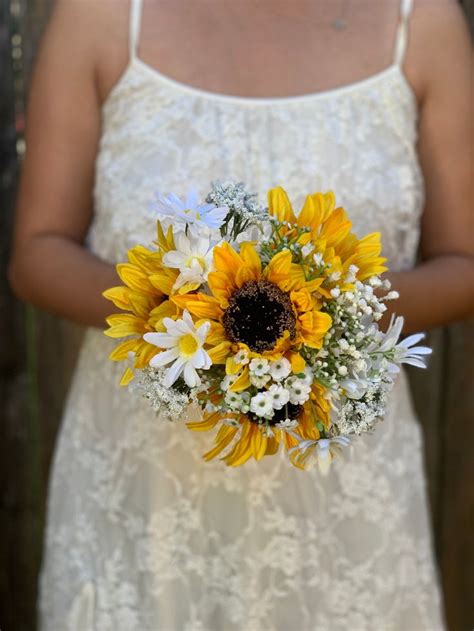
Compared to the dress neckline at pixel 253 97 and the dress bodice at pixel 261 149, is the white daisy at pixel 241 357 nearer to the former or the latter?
the dress bodice at pixel 261 149

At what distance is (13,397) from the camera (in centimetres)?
213

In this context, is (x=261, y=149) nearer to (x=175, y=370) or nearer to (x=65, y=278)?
(x=65, y=278)

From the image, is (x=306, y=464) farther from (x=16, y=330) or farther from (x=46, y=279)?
(x=16, y=330)

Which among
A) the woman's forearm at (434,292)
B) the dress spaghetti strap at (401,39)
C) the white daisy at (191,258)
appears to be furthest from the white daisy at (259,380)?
the dress spaghetti strap at (401,39)

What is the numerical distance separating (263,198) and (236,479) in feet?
1.42

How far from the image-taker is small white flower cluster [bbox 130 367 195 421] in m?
0.84

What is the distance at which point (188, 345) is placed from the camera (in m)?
0.81

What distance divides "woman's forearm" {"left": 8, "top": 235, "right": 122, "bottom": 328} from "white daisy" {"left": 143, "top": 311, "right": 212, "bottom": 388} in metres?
0.41

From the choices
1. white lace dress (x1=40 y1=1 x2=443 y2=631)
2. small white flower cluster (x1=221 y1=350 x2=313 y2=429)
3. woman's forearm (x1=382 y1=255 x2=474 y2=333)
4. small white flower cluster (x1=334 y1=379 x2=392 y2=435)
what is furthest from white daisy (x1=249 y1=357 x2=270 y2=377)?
white lace dress (x1=40 y1=1 x2=443 y2=631)

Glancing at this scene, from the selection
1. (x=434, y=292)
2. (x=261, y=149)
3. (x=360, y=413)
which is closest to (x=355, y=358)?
(x=360, y=413)

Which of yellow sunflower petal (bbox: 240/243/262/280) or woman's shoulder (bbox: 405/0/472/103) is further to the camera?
woman's shoulder (bbox: 405/0/472/103)

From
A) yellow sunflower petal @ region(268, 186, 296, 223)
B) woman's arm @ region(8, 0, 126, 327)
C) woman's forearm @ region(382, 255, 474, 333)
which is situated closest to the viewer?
yellow sunflower petal @ region(268, 186, 296, 223)

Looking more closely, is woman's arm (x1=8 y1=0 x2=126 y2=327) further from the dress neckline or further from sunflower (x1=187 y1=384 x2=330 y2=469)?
sunflower (x1=187 y1=384 x2=330 y2=469)

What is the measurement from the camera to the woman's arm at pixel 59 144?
1.36m
